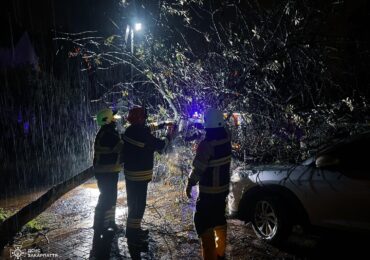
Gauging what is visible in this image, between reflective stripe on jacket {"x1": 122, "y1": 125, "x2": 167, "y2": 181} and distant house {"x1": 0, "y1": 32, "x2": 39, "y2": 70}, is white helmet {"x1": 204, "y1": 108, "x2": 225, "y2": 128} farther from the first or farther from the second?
distant house {"x1": 0, "y1": 32, "x2": 39, "y2": 70}

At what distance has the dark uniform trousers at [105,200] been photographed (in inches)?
205

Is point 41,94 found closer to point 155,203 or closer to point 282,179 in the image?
point 155,203

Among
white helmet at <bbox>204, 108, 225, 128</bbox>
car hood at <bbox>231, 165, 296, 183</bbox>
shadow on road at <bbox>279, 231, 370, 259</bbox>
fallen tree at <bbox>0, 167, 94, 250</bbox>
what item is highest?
white helmet at <bbox>204, 108, 225, 128</bbox>

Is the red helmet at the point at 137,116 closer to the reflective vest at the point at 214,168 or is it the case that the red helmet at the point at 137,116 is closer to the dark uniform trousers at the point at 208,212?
the reflective vest at the point at 214,168

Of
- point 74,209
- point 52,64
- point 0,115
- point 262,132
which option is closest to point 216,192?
point 262,132

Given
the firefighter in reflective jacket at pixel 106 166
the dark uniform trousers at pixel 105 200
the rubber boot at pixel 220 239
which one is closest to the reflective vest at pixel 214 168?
the rubber boot at pixel 220 239

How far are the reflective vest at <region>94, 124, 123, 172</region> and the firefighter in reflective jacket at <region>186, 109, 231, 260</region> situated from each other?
1702 mm

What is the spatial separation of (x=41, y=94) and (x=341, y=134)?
17012 mm

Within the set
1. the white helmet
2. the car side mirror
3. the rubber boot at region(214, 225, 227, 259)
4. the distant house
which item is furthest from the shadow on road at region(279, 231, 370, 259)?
the distant house

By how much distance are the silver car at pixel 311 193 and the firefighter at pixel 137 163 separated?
139 cm

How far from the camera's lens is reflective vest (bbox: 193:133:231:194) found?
3764 mm

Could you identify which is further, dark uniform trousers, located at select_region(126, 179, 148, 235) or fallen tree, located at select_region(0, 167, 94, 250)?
dark uniform trousers, located at select_region(126, 179, 148, 235)

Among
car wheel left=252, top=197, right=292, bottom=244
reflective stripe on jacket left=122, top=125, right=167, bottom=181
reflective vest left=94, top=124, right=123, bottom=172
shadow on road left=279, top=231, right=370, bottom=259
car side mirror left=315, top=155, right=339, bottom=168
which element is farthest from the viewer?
reflective vest left=94, top=124, right=123, bottom=172

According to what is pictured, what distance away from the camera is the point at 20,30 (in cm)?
2505
